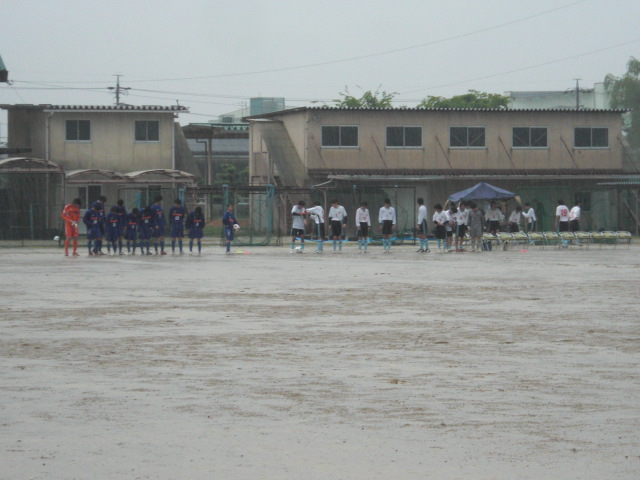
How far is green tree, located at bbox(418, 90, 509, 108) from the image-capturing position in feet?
283

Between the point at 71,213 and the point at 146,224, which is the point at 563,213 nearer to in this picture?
the point at 146,224

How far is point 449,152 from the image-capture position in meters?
57.1

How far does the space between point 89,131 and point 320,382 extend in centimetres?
4573

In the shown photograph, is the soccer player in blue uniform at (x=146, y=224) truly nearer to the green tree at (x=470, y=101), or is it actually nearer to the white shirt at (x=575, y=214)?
the white shirt at (x=575, y=214)

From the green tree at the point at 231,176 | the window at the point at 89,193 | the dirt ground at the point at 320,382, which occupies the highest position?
the green tree at the point at 231,176

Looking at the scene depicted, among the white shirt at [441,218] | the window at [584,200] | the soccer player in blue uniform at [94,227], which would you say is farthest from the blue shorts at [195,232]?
the window at [584,200]

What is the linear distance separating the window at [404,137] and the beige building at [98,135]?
10102mm

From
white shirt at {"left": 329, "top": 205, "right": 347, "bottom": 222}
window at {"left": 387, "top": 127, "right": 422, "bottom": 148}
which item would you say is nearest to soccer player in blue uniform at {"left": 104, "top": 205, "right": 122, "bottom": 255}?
white shirt at {"left": 329, "top": 205, "right": 347, "bottom": 222}

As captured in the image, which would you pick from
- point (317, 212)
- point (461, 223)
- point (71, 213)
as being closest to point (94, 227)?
point (71, 213)

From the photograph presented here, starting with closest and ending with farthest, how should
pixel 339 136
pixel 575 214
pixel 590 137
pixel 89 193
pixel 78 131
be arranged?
1. pixel 575 214
2. pixel 89 193
3. pixel 78 131
4. pixel 339 136
5. pixel 590 137

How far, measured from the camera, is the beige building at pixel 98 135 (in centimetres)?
5359

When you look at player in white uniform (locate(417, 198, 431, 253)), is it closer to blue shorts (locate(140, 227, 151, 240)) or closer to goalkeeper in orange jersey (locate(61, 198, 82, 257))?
blue shorts (locate(140, 227, 151, 240))

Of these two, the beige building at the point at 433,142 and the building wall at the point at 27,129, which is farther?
the beige building at the point at 433,142

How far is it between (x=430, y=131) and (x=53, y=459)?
5083 cm
